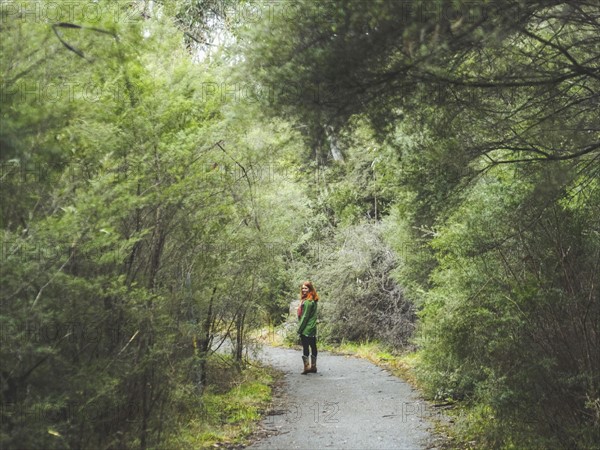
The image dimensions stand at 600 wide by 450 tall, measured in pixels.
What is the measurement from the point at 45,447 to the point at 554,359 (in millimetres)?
5005

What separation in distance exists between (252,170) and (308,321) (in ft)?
17.4

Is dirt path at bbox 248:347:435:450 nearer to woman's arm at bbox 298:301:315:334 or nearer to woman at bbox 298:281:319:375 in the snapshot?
woman at bbox 298:281:319:375

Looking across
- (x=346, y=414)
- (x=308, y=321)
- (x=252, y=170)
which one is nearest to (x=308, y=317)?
(x=308, y=321)

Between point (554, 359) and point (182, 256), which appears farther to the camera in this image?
point (182, 256)

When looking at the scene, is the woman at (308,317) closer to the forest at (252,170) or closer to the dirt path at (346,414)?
the dirt path at (346,414)

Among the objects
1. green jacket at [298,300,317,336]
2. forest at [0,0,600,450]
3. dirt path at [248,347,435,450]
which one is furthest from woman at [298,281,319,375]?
forest at [0,0,600,450]

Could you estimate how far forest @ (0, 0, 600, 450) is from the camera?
5.25m

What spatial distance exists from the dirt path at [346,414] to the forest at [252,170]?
0.92 metres

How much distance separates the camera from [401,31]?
5512mm

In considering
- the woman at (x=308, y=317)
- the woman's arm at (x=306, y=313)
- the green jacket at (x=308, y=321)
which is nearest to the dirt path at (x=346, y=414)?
the woman at (x=308, y=317)

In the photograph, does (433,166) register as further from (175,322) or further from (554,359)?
(175,322)

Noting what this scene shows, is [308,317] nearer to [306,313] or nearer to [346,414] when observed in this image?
[306,313]

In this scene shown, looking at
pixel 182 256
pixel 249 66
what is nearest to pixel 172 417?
pixel 182 256

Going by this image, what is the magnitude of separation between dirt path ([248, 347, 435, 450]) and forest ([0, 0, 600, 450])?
3.01 feet
